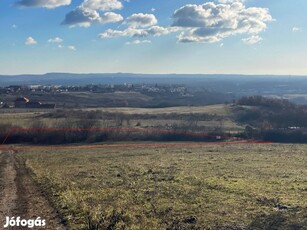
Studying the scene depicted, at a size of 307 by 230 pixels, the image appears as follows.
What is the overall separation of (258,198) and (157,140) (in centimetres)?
4725

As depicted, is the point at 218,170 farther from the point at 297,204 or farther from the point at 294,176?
the point at 297,204

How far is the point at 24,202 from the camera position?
17.0m

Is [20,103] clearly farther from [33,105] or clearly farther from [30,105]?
[33,105]

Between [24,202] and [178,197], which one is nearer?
[24,202]

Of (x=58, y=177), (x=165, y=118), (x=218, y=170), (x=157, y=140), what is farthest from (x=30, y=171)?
(x=165, y=118)

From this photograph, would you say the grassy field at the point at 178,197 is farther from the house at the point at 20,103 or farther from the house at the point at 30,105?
the house at the point at 20,103

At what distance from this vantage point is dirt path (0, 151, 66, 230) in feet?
48.1

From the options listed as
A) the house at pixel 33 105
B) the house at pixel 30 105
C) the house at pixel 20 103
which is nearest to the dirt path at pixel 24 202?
the house at pixel 30 105

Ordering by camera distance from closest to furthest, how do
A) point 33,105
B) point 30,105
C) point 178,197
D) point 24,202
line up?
1. point 24,202
2. point 178,197
3. point 30,105
4. point 33,105

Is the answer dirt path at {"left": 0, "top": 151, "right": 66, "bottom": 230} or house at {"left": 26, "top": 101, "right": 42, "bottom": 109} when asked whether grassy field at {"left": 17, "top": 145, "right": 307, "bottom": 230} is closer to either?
dirt path at {"left": 0, "top": 151, "right": 66, "bottom": 230}

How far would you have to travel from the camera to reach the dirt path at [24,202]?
48.1ft

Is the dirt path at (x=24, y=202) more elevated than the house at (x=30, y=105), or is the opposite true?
the dirt path at (x=24, y=202)

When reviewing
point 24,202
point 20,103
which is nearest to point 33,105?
point 20,103

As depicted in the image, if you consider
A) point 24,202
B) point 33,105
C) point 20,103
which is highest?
point 24,202
